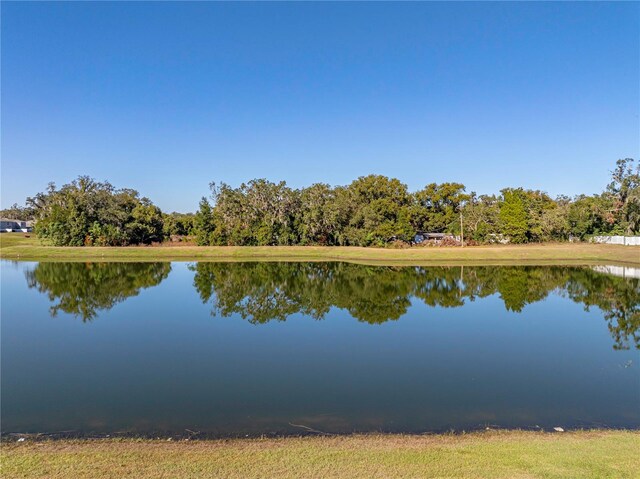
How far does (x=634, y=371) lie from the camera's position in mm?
13922

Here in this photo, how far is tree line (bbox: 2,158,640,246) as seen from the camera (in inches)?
2499

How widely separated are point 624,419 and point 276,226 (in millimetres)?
55978

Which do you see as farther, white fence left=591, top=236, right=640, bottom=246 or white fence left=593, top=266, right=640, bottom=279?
white fence left=591, top=236, right=640, bottom=246

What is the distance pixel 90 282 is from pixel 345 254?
30117 millimetres

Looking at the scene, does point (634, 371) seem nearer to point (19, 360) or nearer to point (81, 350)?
point (81, 350)

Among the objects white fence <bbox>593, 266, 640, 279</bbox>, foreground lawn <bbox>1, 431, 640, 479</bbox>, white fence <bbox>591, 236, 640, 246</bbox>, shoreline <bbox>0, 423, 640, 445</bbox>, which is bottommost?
white fence <bbox>593, 266, 640, 279</bbox>

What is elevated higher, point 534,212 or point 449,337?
point 534,212

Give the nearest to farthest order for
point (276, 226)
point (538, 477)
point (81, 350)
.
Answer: point (538, 477)
point (81, 350)
point (276, 226)

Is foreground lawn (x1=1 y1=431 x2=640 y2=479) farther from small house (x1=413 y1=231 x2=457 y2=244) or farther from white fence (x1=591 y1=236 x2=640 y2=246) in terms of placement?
white fence (x1=591 y1=236 x2=640 y2=246)

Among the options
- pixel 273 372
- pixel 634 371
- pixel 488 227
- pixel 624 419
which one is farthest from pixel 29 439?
pixel 488 227

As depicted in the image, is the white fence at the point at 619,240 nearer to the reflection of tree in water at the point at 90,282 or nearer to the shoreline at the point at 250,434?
the reflection of tree in water at the point at 90,282

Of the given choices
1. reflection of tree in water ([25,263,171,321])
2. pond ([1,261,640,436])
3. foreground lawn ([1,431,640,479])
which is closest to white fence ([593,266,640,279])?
pond ([1,261,640,436])

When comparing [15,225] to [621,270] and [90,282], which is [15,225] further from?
[621,270]

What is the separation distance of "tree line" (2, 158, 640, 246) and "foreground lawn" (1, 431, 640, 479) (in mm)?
54313
